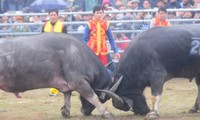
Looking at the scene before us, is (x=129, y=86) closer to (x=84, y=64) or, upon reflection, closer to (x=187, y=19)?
(x=84, y=64)

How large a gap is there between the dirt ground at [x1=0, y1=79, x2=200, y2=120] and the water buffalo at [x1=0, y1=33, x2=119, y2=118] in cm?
71

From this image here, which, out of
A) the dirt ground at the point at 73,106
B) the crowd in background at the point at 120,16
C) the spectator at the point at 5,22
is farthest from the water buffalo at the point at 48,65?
the spectator at the point at 5,22

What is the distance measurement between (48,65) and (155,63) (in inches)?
68.2

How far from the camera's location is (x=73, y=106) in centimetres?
1335

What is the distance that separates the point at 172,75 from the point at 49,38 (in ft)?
6.98

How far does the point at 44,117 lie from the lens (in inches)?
468

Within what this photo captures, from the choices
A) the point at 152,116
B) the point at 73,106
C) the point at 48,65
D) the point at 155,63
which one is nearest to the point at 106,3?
the point at 73,106

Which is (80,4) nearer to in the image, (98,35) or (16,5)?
(16,5)

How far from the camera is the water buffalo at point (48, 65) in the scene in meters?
11.0

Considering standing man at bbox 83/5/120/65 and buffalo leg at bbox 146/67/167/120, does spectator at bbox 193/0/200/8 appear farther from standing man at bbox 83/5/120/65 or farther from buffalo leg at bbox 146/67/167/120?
buffalo leg at bbox 146/67/167/120

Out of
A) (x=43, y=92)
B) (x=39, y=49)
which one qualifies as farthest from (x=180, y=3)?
(x=39, y=49)

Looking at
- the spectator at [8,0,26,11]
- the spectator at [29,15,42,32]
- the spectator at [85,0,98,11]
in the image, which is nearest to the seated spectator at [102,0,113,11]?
the spectator at [85,0,98,11]

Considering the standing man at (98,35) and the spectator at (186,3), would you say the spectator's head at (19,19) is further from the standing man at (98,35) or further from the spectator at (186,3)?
the standing man at (98,35)

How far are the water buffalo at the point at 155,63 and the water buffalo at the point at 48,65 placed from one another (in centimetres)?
57
